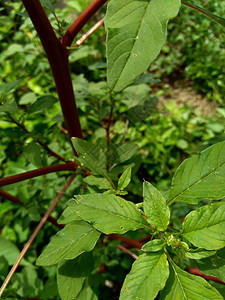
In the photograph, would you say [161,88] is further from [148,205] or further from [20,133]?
[148,205]

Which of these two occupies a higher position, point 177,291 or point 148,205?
point 148,205

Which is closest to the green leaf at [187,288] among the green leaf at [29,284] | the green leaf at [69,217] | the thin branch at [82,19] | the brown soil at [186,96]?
the green leaf at [69,217]

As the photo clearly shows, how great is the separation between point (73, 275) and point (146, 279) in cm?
30

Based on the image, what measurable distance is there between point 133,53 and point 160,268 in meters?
0.44

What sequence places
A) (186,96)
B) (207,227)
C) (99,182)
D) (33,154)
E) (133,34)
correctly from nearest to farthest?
(133,34) < (207,227) < (99,182) < (33,154) < (186,96)

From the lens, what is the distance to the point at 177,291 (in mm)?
555

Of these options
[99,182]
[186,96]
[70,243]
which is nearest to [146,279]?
[70,243]

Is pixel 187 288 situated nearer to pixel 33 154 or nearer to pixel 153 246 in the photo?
pixel 153 246

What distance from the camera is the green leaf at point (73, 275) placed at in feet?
2.38

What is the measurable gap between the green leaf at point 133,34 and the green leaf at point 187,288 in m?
0.43

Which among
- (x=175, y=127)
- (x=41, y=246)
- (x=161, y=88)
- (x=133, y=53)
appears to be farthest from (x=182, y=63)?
(x=133, y=53)

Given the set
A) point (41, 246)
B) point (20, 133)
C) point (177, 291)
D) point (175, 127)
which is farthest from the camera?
point (175, 127)

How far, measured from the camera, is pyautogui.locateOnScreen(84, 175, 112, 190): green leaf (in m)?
0.78

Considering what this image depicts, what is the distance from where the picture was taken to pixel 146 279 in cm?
54
